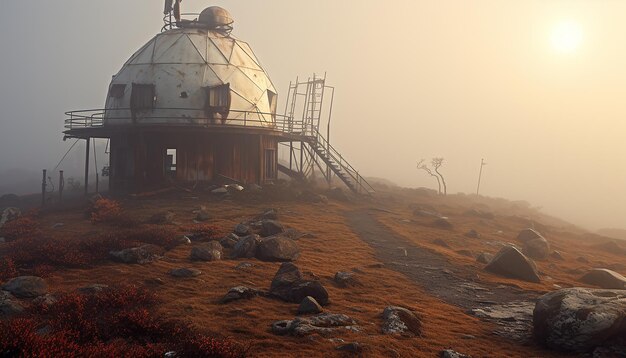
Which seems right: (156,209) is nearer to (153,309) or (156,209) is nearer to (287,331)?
(153,309)

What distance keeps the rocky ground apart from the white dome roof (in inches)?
301

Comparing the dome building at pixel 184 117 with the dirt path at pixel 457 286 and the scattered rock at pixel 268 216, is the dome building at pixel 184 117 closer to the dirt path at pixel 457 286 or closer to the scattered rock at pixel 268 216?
the scattered rock at pixel 268 216

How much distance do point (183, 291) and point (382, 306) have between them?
4924mm

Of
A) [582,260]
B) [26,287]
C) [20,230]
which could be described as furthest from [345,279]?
[20,230]

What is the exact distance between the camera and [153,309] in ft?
31.9

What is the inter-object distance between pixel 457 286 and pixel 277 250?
579 centimetres

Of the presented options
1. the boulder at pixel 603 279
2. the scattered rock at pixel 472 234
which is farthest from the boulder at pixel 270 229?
the boulder at pixel 603 279

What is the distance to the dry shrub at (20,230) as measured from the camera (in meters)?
19.2

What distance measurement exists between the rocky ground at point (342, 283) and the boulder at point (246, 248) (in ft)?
0.16

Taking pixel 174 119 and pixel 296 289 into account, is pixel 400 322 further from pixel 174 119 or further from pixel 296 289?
pixel 174 119

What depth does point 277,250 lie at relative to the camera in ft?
49.6

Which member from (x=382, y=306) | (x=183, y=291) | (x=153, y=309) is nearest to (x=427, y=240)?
(x=382, y=306)

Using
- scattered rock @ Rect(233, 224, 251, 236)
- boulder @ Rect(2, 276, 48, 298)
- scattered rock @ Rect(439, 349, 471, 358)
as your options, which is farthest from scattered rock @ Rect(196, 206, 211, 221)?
scattered rock @ Rect(439, 349, 471, 358)

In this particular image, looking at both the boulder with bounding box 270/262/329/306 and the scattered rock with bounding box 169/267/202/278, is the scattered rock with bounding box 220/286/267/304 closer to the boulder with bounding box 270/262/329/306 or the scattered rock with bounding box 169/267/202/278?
the boulder with bounding box 270/262/329/306
